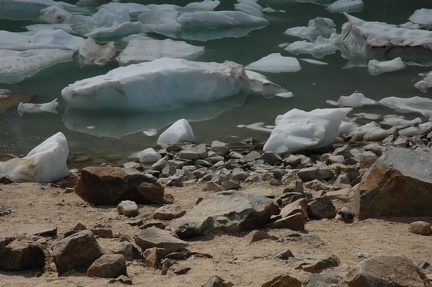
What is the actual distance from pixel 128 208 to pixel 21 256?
0.85m

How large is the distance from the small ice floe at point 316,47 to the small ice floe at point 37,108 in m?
3.04

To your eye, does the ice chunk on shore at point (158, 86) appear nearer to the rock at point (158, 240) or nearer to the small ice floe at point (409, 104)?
the small ice floe at point (409, 104)

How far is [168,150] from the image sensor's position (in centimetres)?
521

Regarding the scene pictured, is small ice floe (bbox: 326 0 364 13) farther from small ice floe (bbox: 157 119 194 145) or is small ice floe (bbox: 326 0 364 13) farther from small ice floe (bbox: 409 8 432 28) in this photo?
small ice floe (bbox: 157 119 194 145)

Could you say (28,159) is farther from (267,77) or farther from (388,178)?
(267,77)

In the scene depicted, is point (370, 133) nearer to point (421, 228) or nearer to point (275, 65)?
point (275, 65)

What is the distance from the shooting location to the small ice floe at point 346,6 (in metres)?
11.2

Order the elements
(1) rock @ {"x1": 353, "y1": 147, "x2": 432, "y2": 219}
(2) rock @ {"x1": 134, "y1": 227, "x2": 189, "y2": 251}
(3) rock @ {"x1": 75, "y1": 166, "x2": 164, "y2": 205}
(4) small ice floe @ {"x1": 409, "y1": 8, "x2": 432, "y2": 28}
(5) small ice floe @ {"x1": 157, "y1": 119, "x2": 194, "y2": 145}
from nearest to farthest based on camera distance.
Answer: (2) rock @ {"x1": 134, "y1": 227, "x2": 189, "y2": 251} < (1) rock @ {"x1": 353, "y1": 147, "x2": 432, "y2": 219} < (3) rock @ {"x1": 75, "y1": 166, "x2": 164, "y2": 205} < (5) small ice floe @ {"x1": 157, "y1": 119, "x2": 194, "y2": 145} < (4) small ice floe @ {"x1": 409, "y1": 8, "x2": 432, "y2": 28}

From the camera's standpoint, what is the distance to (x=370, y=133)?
5473mm

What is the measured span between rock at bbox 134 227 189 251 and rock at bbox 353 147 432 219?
0.80m

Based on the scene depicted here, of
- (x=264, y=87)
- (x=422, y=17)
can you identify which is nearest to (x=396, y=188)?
(x=264, y=87)

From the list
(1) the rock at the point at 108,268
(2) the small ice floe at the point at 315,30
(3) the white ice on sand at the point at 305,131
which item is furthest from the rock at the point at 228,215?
(2) the small ice floe at the point at 315,30

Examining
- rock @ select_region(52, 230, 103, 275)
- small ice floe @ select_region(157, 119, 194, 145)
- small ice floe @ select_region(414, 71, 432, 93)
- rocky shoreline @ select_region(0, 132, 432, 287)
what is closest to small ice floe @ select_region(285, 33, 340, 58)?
small ice floe @ select_region(414, 71, 432, 93)

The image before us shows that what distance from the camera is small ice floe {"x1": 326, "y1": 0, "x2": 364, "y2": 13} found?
11.2m
